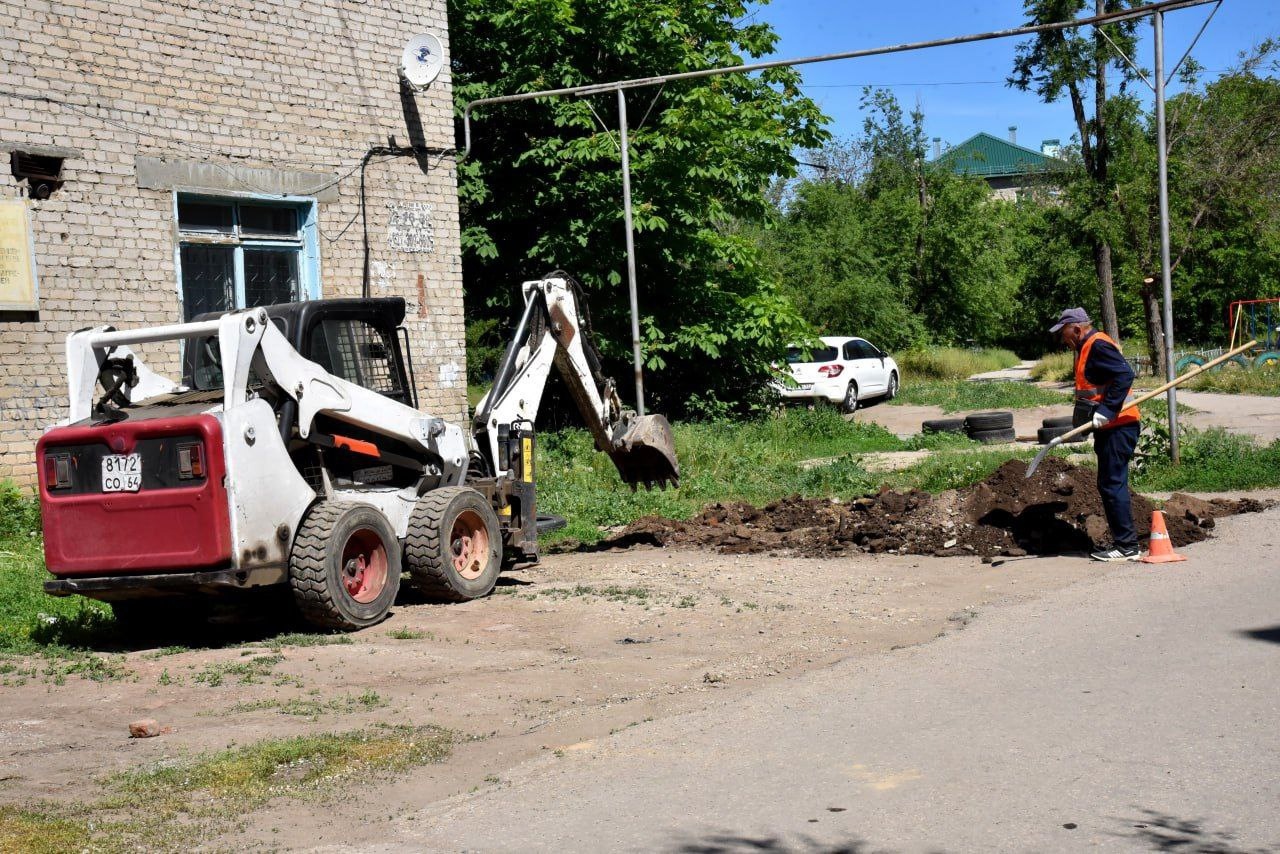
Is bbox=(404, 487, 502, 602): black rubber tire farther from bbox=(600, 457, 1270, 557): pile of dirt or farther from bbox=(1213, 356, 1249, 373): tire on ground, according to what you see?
bbox=(1213, 356, 1249, 373): tire on ground

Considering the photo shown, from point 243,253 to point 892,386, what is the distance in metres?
20.5

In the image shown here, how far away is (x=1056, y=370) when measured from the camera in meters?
41.2

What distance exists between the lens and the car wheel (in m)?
29.8

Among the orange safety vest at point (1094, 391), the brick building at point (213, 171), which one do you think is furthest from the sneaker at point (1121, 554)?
the brick building at point (213, 171)

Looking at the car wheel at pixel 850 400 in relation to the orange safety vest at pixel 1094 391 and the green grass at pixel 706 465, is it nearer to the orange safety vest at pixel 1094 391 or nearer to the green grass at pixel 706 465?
the green grass at pixel 706 465

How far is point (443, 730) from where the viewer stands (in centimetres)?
698

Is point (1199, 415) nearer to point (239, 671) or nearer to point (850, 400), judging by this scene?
point (850, 400)

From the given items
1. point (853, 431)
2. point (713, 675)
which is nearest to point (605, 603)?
point (713, 675)

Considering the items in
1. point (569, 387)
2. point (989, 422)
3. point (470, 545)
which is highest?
point (569, 387)

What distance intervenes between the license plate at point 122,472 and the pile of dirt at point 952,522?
576cm

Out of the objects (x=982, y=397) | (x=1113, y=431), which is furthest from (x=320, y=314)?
(x=982, y=397)

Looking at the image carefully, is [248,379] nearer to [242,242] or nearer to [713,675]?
[713,675]

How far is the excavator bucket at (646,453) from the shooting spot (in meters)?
12.6

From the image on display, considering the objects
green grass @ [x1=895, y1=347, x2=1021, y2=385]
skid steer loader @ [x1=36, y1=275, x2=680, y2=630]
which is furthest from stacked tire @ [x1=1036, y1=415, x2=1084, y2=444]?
green grass @ [x1=895, y1=347, x2=1021, y2=385]
